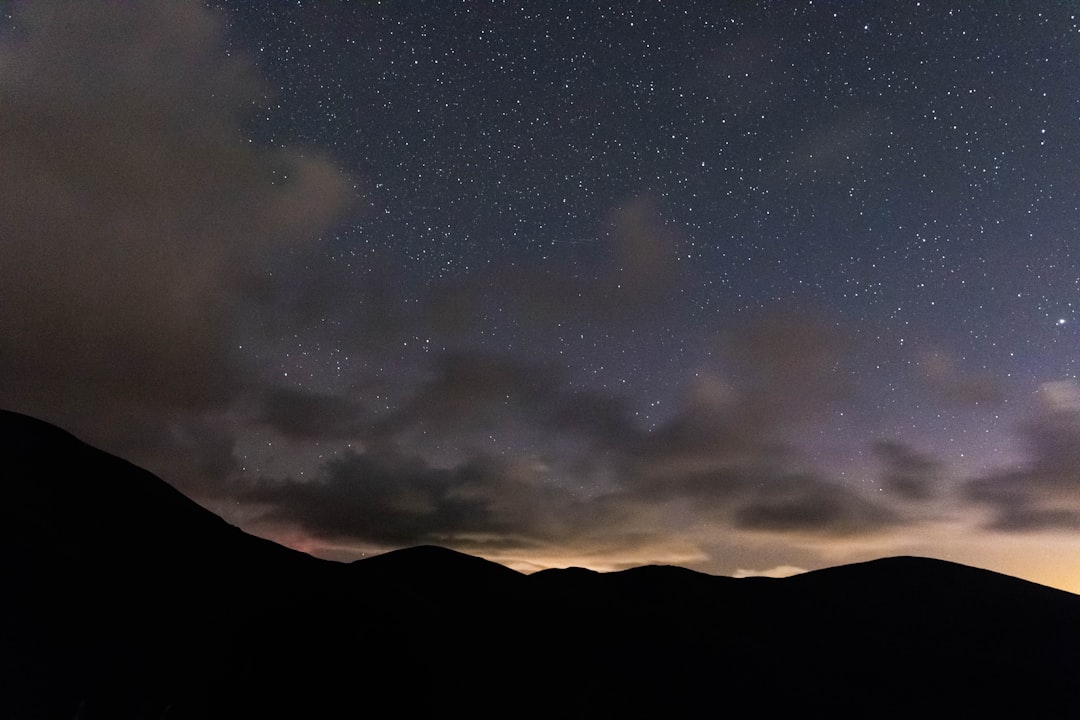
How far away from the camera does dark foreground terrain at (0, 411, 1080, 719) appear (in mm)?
A: 51281

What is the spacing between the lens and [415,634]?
70.8m

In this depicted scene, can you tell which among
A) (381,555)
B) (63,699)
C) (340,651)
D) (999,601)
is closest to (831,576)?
(999,601)

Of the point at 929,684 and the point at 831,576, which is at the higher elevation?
the point at 831,576

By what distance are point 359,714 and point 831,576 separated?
322 feet

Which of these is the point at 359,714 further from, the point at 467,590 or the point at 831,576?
the point at 831,576

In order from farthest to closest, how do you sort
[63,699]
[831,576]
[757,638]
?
[831,576] < [757,638] < [63,699]

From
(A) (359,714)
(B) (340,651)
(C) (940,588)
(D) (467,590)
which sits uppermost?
(C) (940,588)

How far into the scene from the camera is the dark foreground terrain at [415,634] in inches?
2019

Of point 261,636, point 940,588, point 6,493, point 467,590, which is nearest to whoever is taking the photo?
point 261,636

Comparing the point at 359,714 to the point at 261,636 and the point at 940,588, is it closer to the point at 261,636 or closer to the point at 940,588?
the point at 261,636

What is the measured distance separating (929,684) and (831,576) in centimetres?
5022

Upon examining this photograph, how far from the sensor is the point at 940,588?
118 meters

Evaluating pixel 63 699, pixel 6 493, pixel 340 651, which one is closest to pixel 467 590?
pixel 340 651

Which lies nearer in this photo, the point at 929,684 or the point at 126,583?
the point at 126,583
